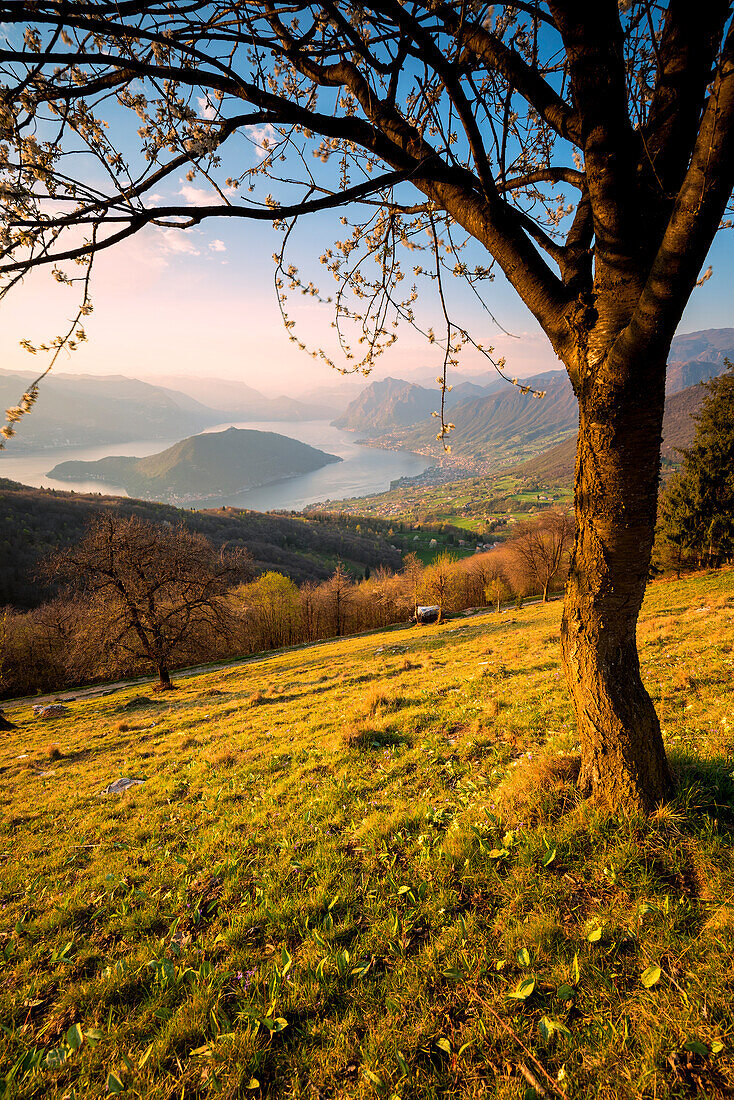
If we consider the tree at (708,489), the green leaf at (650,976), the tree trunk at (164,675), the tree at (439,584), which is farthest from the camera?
the tree at (439,584)

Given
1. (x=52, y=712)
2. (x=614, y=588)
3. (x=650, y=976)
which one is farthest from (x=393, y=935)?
(x=52, y=712)

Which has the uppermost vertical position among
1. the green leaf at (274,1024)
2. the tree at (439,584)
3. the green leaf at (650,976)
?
the green leaf at (650,976)

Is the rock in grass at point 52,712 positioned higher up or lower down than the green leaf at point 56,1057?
lower down

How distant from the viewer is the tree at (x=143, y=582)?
67.8 feet

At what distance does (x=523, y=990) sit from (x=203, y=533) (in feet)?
343


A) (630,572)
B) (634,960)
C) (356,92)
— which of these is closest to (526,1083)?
(634,960)

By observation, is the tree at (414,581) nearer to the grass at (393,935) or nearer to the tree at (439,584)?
the tree at (439,584)

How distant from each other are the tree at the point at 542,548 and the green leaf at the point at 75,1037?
39.2 m

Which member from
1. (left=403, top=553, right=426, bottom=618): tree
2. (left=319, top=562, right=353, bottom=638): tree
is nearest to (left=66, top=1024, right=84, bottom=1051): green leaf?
(left=403, top=553, right=426, bottom=618): tree

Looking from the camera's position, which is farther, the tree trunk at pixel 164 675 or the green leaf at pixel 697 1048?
the tree trunk at pixel 164 675

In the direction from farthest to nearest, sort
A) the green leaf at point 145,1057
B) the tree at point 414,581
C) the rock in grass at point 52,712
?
the tree at point 414,581 → the rock in grass at point 52,712 → the green leaf at point 145,1057

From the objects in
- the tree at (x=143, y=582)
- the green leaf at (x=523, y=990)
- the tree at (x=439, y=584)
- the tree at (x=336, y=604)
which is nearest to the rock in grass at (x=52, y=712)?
the tree at (x=143, y=582)

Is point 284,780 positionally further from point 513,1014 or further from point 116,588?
point 116,588

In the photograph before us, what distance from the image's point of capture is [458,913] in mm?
2902
